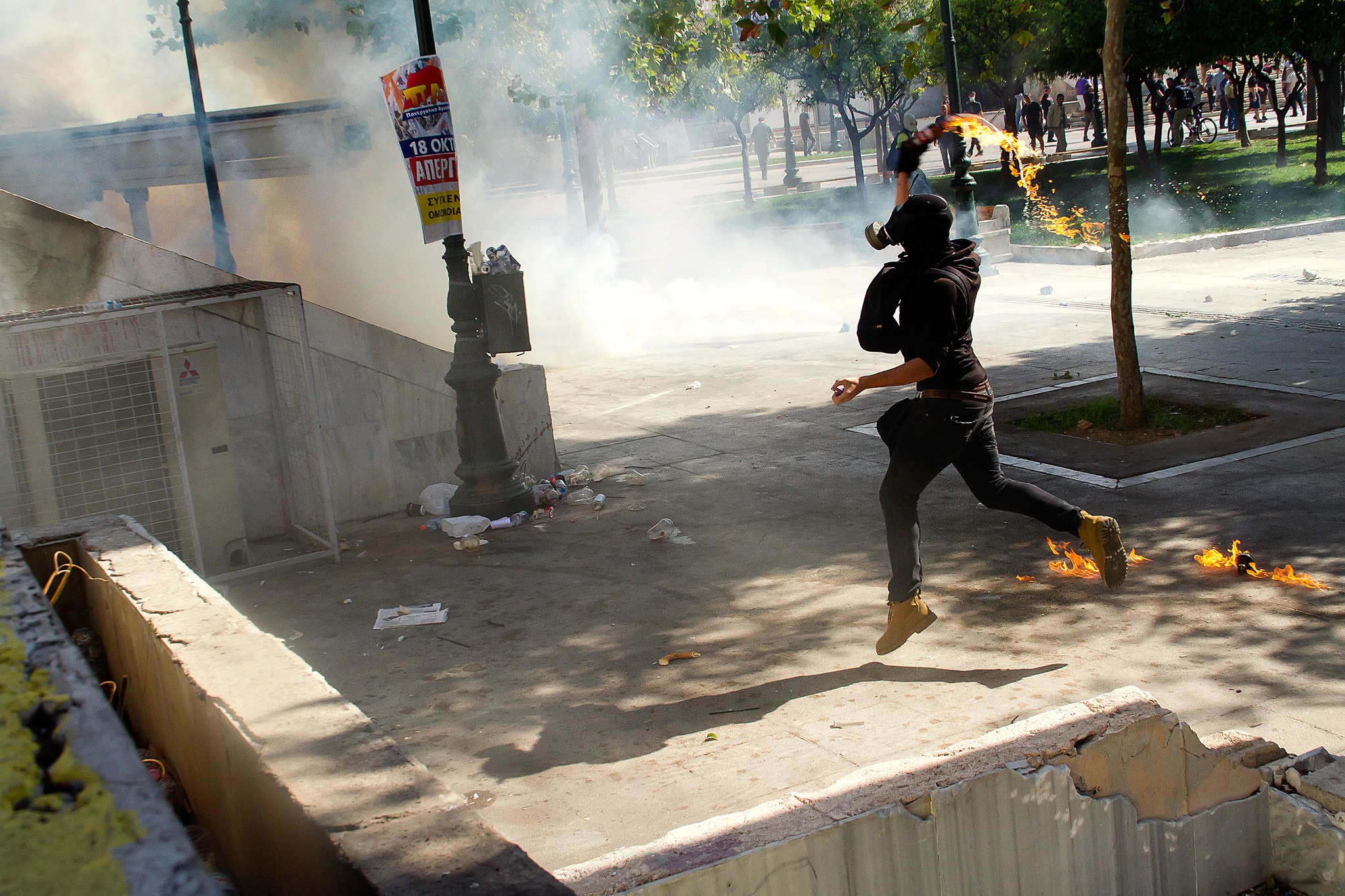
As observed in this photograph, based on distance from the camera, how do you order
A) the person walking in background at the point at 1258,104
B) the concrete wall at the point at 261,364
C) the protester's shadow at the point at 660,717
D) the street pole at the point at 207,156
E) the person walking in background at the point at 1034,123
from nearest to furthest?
the protester's shadow at the point at 660,717 < the concrete wall at the point at 261,364 < the street pole at the point at 207,156 < the person walking in background at the point at 1034,123 < the person walking in background at the point at 1258,104

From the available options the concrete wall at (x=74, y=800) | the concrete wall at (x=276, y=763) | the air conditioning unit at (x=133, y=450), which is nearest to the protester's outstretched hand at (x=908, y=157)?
the concrete wall at (x=276, y=763)

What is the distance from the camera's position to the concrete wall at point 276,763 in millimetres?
1588

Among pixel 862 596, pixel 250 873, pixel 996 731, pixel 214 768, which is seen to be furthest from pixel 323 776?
pixel 862 596

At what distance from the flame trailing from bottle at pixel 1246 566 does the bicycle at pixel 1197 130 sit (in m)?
24.8

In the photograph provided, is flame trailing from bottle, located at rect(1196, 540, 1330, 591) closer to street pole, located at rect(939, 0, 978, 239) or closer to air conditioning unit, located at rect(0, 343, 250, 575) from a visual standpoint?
air conditioning unit, located at rect(0, 343, 250, 575)

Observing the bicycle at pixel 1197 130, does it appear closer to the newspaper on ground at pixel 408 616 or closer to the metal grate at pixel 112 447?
the newspaper on ground at pixel 408 616

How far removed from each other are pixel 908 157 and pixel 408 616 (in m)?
3.18

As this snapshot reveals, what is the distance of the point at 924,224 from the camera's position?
446 centimetres

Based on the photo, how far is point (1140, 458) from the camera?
7.14m

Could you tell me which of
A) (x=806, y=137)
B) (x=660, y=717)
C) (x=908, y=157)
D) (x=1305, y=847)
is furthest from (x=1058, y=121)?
(x=1305, y=847)

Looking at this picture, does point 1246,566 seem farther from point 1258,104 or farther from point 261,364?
point 1258,104

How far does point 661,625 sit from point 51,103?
15.0 meters


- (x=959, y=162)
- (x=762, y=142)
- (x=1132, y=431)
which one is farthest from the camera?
(x=762, y=142)

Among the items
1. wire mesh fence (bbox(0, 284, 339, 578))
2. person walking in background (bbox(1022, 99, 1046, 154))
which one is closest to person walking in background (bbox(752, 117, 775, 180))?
person walking in background (bbox(1022, 99, 1046, 154))
